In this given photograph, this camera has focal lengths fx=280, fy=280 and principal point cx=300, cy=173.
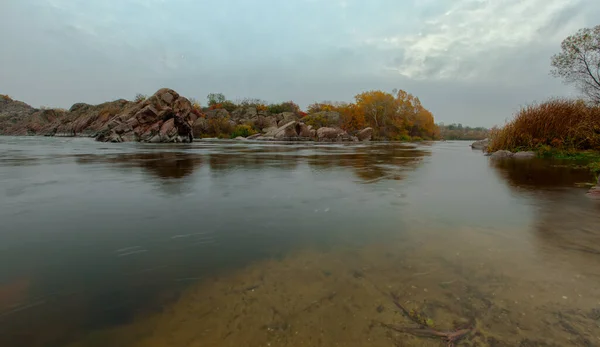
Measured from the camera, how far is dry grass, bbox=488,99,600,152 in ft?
43.0

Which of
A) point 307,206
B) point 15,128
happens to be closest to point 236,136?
point 15,128

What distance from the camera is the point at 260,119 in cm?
6912

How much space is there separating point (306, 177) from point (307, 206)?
339cm

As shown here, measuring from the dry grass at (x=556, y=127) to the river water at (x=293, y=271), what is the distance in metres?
11.7

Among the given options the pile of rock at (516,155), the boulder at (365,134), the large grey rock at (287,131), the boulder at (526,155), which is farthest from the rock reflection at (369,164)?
the boulder at (365,134)

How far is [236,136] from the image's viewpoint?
57031 millimetres

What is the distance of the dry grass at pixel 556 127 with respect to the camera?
43.0ft

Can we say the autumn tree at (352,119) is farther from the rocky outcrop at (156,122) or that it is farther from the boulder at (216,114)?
the boulder at (216,114)

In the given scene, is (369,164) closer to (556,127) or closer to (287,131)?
(556,127)

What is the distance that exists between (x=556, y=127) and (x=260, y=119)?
60.1 meters

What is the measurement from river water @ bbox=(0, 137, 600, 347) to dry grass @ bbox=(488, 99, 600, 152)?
11.7 m

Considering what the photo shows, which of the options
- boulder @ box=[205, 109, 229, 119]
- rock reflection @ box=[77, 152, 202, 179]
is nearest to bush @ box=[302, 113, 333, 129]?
boulder @ box=[205, 109, 229, 119]

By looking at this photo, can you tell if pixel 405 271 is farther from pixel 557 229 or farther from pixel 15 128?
pixel 15 128

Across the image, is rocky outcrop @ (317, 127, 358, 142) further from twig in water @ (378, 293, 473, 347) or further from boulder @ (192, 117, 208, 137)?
twig in water @ (378, 293, 473, 347)
